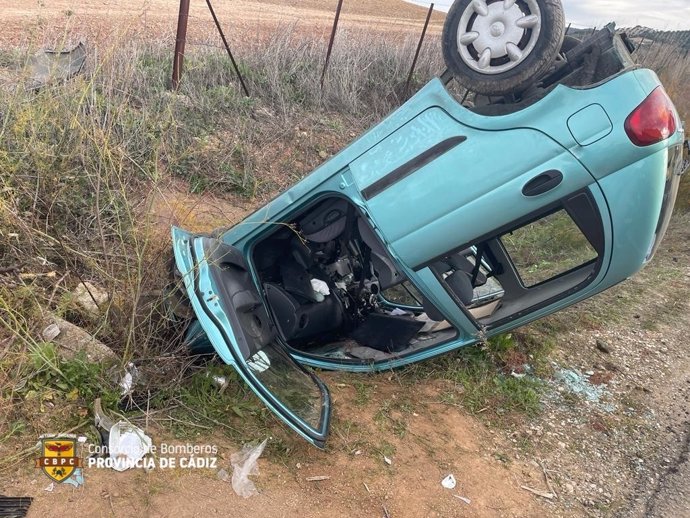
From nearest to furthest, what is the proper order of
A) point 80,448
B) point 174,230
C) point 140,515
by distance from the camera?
point 140,515 → point 80,448 → point 174,230

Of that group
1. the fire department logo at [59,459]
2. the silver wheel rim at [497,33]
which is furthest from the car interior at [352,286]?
the fire department logo at [59,459]

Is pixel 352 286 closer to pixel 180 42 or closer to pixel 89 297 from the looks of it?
pixel 89 297

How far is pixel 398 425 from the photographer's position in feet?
9.77

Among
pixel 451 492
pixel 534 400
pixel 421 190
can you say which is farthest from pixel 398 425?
pixel 421 190

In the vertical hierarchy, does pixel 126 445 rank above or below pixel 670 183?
below

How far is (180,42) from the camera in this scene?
6.65m

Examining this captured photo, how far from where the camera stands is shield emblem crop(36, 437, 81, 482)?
2162 mm

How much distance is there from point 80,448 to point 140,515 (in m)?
0.43

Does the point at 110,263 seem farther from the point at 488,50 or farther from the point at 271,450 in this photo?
the point at 488,50

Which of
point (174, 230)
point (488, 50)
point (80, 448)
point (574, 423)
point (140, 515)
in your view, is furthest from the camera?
point (574, 423)

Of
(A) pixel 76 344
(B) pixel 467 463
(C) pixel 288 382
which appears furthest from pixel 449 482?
(A) pixel 76 344

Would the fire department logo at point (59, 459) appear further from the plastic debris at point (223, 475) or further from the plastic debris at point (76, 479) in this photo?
the plastic debris at point (223, 475)

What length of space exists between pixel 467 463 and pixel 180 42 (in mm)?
6013

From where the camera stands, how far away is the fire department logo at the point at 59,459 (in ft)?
7.09
